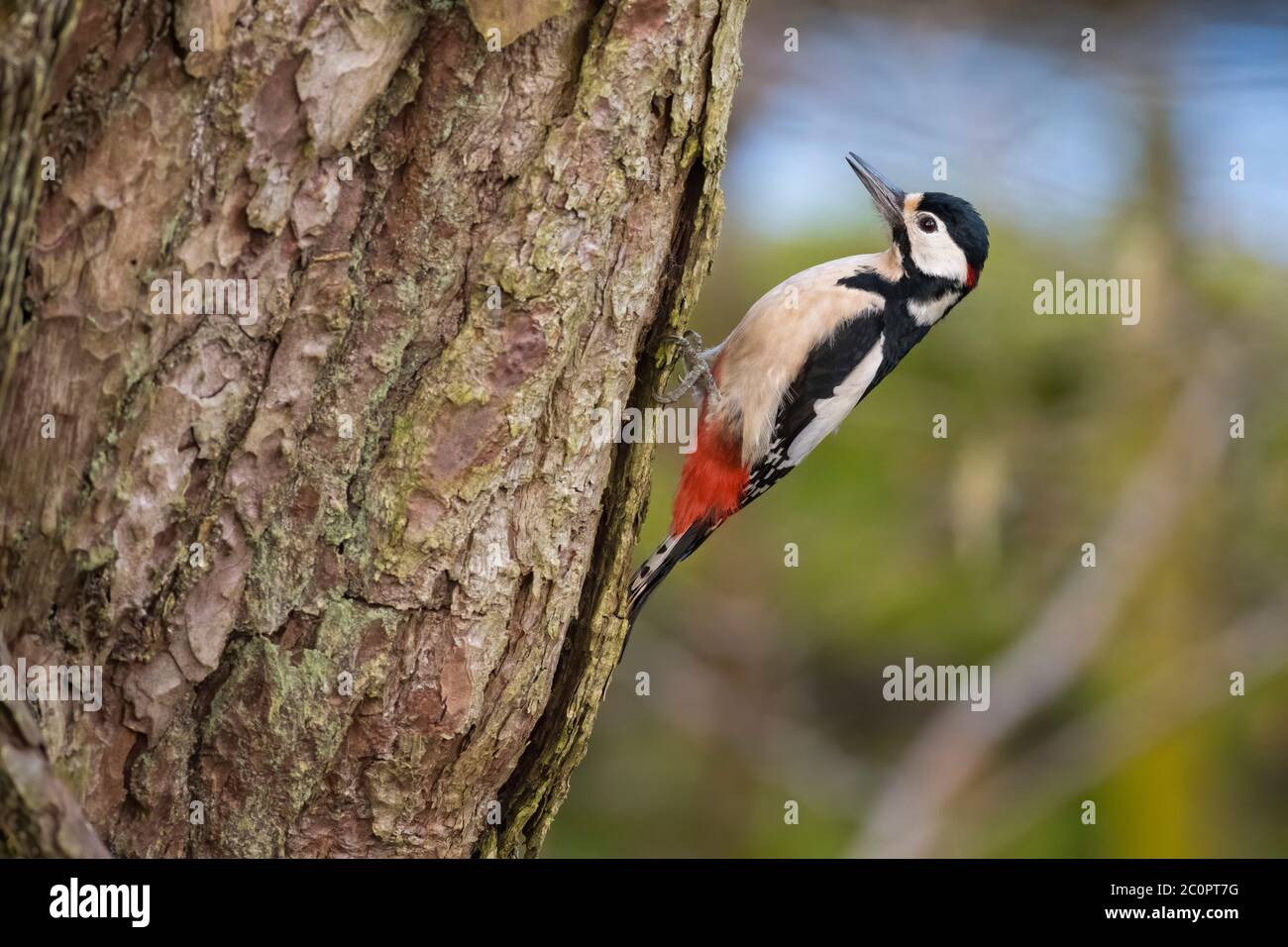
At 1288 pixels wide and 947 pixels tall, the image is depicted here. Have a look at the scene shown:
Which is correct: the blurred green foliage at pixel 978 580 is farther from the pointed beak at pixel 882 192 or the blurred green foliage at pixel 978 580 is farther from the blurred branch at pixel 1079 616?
the pointed beak at pixel 882 192

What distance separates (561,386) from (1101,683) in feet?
17.2

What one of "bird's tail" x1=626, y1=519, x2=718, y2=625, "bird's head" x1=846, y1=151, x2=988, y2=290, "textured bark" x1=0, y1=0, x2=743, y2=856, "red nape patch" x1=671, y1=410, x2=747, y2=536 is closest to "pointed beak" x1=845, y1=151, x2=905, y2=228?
"bird's head" x1=846, y1=151, x2=988, y2=290

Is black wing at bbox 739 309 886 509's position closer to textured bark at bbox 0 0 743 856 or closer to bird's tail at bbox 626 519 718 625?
bird's tail at bbox 626 519 718 625

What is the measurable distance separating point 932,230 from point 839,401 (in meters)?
0.64

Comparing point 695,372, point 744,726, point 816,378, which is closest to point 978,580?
point 744,726

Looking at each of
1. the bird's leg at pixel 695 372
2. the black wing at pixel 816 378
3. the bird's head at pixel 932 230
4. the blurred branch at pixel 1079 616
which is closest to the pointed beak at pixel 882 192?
the bird's head at pixel 932 230

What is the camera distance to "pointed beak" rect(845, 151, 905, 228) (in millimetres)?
4055

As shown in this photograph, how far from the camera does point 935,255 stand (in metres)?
3.98

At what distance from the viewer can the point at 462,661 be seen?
2.36 metres

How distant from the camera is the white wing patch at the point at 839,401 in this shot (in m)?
3.86

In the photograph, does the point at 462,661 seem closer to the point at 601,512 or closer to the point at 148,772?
the point at 601,512

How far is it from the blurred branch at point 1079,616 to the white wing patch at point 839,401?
248 centimetres

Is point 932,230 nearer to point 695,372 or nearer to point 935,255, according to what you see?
point 935,255

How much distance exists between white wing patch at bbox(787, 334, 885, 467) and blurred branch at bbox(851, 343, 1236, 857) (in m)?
2.48
